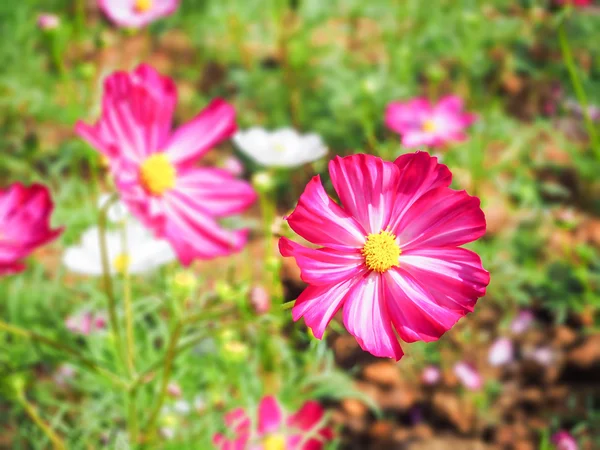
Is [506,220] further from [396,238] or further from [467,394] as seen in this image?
[396,238]

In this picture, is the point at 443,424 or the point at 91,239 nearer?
the point at 91,239

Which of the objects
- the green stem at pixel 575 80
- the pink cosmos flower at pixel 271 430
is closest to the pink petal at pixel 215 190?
the pink cosmos flower at pixel 271 430

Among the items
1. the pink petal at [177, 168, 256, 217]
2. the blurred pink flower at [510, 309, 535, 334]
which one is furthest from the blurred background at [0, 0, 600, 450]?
the pink petal at [177, 168, 256, 217]

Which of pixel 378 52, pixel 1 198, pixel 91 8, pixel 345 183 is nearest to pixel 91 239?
pixel 1 198

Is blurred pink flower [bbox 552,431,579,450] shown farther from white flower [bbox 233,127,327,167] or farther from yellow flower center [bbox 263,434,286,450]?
white flower [bbox 233,127,327,167]

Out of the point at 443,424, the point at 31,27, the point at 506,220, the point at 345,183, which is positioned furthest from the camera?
the point at 31,27

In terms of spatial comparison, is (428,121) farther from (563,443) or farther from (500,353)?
(563,443)

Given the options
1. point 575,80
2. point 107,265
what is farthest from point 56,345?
point 575,80

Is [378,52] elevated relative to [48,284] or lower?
elevated

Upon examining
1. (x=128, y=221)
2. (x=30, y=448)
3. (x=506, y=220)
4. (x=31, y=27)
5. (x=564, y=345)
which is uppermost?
(x=31, y=27)
